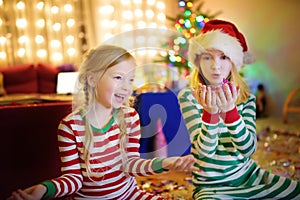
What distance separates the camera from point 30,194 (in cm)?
53

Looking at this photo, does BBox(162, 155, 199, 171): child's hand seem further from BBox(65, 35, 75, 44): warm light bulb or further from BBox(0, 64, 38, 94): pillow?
BBox(65, 35, 75, 44): warm light bulb

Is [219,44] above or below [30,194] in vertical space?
above

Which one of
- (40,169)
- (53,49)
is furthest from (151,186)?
(53,49)

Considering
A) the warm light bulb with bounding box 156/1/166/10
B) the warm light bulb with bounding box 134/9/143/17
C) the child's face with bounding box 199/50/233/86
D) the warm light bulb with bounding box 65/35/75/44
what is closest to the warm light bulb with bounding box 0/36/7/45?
the warm light bulb with bounding box 65/35/75/44

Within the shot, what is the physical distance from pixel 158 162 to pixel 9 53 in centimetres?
279

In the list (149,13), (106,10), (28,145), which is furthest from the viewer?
(149,13)

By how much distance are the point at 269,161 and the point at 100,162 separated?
3.77 ft

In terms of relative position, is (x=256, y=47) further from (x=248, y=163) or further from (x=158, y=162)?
(x=158, y=162)

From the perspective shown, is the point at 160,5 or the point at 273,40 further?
the point at 160,5

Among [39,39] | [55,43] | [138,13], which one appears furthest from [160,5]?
[39,39]

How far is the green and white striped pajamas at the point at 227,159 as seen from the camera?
2.19 ft

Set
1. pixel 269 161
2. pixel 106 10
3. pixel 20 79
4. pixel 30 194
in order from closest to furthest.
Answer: pixel 30 194, pixel 269 161, pixel 20 79, pixel 106 10

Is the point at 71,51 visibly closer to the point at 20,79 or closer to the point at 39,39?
the point at 39,39

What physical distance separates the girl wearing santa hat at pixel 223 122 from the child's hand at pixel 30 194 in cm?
32
